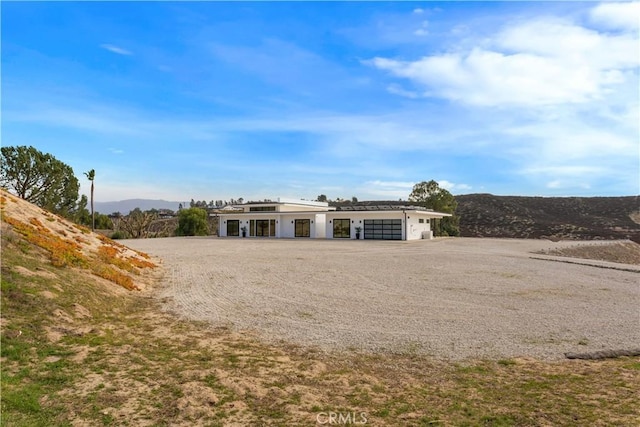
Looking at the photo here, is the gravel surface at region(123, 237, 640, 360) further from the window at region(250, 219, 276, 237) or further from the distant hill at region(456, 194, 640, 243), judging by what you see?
the distant hill at region(456, 194, 640, 243)

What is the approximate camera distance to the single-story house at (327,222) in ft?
117

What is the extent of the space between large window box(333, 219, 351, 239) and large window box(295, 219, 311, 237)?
115 inches

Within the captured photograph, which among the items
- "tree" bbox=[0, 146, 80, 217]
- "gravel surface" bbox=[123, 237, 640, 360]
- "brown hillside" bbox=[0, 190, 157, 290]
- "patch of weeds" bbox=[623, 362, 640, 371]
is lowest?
"patch of weeds" bbox=[623, 362, 640, 371]

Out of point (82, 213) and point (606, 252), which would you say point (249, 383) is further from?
point (82, 213)

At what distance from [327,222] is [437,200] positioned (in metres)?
14.9

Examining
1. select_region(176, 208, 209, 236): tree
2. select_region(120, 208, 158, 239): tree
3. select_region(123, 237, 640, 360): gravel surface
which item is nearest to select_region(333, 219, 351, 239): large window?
select_region(176, 208, 209, 236): tree

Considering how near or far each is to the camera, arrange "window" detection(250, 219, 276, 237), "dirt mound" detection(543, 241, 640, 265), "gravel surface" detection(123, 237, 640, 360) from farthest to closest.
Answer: "window" detection(250, 219, 276, 237) < "dirt mound" detection(543, 241, 640, 265) < "gravel surface" detection(123, 237, 640, 360)

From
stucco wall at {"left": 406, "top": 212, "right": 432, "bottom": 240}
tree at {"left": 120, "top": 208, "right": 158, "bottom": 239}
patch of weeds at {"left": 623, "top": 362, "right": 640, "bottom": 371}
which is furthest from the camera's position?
tree at {"left": 120, "top": 208, "right": 158, "bottom": 239}

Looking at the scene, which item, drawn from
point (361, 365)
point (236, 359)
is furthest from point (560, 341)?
point (236, 359)

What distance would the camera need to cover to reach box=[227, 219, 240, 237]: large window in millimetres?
42500

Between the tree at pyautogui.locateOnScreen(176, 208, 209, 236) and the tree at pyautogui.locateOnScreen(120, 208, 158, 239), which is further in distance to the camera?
the tree at pyautogui.locateOnScreen(176, 208, 209, 236)

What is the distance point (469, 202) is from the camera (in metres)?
79.2

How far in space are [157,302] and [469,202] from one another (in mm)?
76273

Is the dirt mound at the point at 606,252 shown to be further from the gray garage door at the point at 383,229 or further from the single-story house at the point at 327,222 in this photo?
the gray garage door at the point at 383,229
